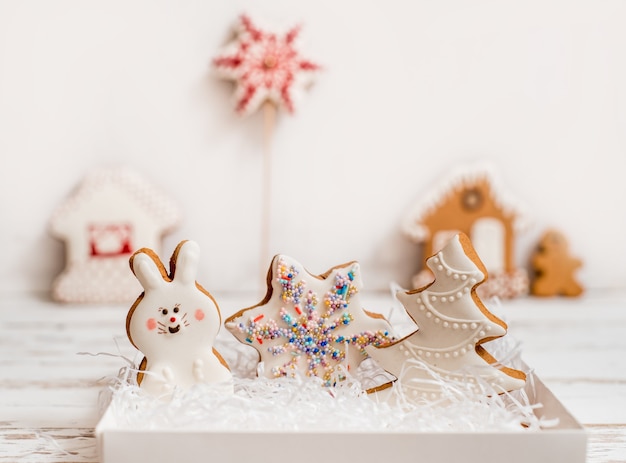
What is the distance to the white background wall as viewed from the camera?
181 centimetres

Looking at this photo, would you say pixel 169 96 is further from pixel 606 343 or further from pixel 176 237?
pixel 606 343

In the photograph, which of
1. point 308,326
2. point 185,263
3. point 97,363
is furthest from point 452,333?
point 97,363

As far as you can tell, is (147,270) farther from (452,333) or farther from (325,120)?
(325,120)

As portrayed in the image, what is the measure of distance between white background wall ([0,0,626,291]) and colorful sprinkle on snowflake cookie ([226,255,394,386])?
893 mm

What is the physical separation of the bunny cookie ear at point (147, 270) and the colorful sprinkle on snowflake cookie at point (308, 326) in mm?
109

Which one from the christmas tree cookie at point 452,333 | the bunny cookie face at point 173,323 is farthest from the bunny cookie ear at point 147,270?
the christmas tree cookie at point 452,333

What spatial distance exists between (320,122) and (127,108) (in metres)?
0.45

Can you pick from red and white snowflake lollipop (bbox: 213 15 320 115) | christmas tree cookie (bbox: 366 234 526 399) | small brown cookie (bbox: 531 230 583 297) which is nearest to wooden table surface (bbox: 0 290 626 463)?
small brown cookie (bbox: 531 230 583 297)

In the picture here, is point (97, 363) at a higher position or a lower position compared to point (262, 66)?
lower

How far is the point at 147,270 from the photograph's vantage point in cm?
94

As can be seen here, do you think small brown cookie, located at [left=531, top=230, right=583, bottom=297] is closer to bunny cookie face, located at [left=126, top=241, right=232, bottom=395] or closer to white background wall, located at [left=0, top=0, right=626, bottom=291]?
white background wall, located at [left=0, top=0, right=626, bottom=291]

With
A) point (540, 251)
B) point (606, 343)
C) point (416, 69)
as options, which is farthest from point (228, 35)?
point (606, 343)

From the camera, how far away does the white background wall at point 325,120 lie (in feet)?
5.95

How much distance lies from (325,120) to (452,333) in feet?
3.29
